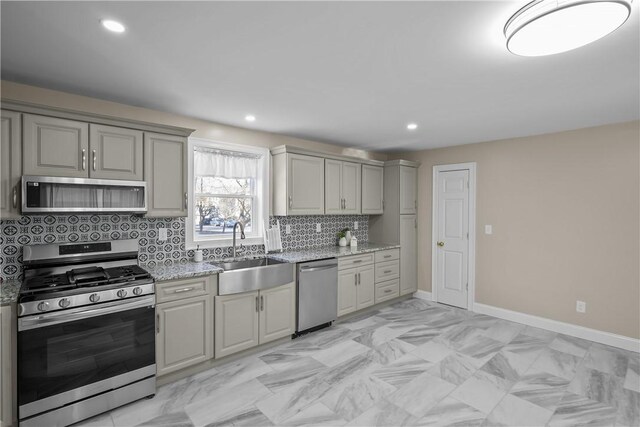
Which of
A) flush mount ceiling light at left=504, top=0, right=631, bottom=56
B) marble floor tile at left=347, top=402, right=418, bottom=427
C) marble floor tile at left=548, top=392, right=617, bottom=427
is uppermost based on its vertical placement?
flush mount ceiling light at left=504, top=0, right=631, bottom=56

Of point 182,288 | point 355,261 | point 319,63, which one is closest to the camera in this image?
point 319,63

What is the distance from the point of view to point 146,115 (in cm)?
314

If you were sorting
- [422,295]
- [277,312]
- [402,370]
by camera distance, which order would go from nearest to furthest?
[402,370], [277,312], [422,295]

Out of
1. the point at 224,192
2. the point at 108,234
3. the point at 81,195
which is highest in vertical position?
the point at 224,192

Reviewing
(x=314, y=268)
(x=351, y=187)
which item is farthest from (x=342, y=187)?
(x=314, y=268)

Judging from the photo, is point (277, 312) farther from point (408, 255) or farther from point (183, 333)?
point (408, 255)

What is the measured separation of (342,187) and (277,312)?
1.96m

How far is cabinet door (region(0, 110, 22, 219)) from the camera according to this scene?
2.21m

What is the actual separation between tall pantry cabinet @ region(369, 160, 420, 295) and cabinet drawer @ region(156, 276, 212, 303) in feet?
10.1

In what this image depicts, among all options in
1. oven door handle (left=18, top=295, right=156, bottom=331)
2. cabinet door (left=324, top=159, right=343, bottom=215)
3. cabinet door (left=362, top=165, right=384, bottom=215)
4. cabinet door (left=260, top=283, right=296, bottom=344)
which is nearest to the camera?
oven door handle (left=18, top=295, right=156, bottom=331)

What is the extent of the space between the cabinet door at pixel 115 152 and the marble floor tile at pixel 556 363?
401 cm

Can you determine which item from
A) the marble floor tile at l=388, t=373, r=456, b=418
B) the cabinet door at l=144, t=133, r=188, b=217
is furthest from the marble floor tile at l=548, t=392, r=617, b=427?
the cabinet door at l=144, t=133, r=188, b=217

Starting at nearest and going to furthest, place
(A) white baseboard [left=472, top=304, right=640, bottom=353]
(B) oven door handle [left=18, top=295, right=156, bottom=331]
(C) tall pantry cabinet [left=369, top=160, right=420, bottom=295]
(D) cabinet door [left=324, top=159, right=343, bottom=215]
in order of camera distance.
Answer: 1. (B) oven door handle [left=18, top=295, right=156, bottom=331]
2. (A) white baseboard [left=472, top=304, right=640, bottom=353]
3. (D) cabinet door [left=324, top=159, right=343, bottom=215]
4. (C) tall pantry cabinet [left=369, top=160, right=420, bottom=295]

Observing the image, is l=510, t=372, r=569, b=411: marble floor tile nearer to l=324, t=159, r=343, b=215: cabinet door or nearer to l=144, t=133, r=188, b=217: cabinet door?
l=324, t=159, r=343, b=215: cabinet door
